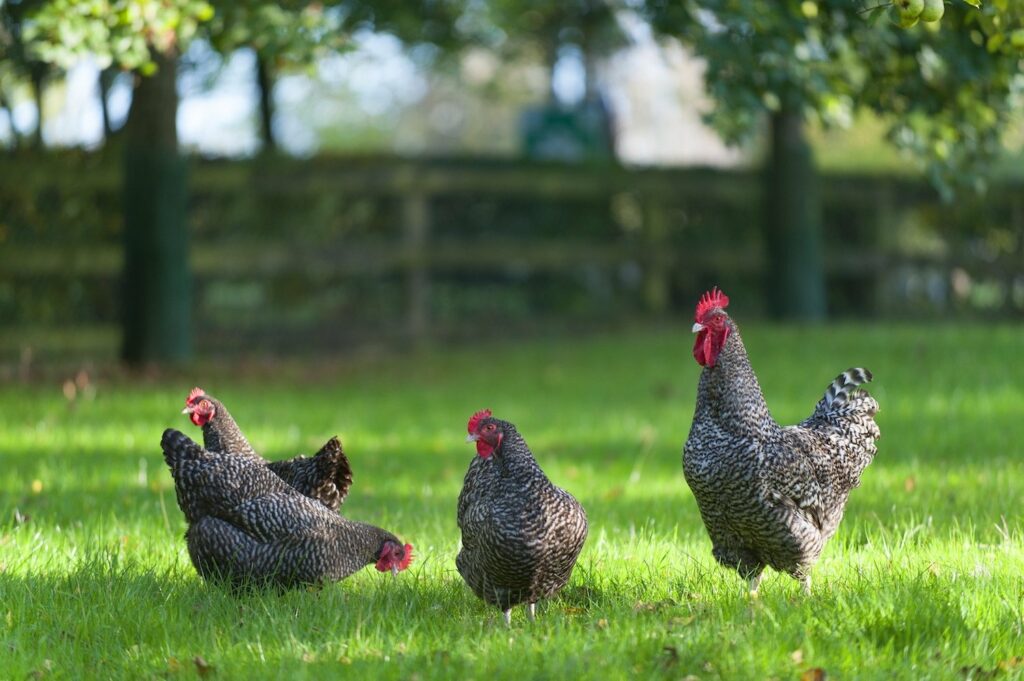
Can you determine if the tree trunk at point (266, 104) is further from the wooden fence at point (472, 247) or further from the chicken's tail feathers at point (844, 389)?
the chicken's tail feathers at point (844, 389)

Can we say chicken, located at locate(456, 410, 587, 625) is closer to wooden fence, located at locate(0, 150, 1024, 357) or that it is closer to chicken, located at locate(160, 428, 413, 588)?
chicken, located at locate(160, 428, 413, 588)

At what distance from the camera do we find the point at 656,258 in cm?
1998

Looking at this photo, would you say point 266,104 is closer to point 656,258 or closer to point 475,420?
point 656,258

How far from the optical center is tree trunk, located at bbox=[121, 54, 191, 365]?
597 inches

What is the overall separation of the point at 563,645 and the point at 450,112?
72.0 meters

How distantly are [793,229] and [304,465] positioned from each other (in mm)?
13412

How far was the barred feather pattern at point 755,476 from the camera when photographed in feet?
18.0

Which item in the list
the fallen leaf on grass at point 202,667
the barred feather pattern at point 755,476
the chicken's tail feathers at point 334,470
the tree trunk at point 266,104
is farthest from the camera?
the tree trunk at point 266,104

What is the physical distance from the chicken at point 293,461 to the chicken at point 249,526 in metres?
0.36

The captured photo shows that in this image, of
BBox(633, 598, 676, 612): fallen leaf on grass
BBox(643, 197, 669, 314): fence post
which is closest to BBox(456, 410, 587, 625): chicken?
BBox(633, 598, 676, 612): fallen leaf on grass

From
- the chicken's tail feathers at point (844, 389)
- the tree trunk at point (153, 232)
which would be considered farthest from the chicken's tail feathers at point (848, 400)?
the tree trunk at point (153, 232)

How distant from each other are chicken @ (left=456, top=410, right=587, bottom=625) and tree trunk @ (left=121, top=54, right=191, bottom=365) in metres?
10.3

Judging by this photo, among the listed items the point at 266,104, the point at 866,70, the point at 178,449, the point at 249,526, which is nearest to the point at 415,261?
the point at 266,104

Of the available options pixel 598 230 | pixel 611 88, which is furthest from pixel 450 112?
pixel 598 230
